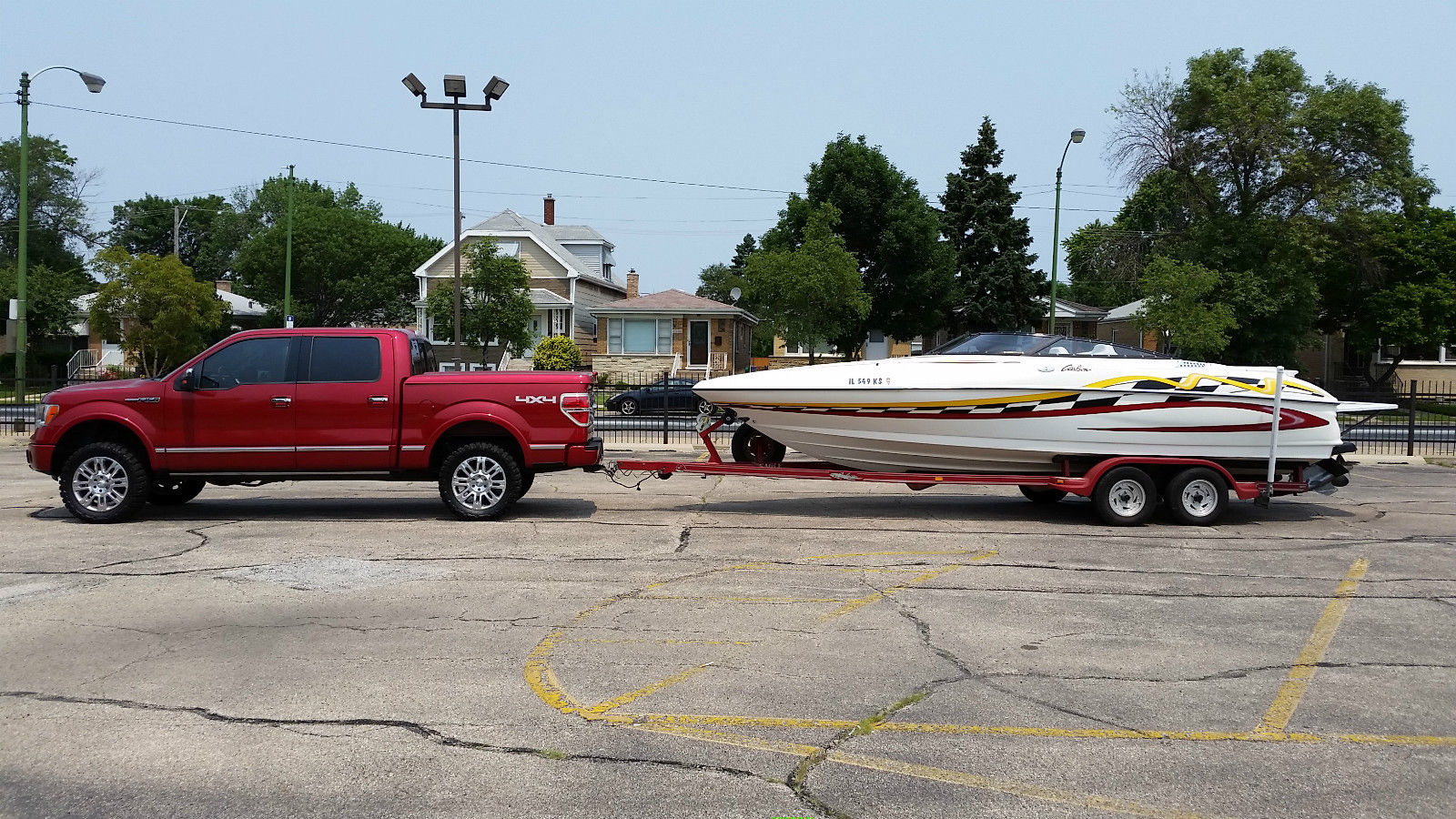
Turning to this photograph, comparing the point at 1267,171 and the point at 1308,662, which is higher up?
the point at 1267,171

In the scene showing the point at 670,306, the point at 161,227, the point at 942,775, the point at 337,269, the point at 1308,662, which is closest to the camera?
the point at 942,775

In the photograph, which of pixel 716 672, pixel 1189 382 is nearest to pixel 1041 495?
pixel 1189 382

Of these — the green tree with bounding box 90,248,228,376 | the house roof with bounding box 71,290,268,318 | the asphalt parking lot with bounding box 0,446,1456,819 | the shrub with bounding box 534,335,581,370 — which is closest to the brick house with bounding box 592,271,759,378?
the shrub with bounding box 534,335,581,370

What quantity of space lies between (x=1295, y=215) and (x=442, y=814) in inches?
1691

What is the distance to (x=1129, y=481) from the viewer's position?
1195 cm

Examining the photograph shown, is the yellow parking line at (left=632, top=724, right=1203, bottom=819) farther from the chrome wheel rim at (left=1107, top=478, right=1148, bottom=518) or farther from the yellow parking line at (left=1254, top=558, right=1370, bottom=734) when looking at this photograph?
the chrome wheel rim at (left=1107, top=478, right=1148, bottom=518)

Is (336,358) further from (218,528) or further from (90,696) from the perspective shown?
(90,696)

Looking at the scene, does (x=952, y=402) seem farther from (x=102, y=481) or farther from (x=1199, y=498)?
(x=102, y=481)

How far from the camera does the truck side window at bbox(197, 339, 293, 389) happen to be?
1148cm

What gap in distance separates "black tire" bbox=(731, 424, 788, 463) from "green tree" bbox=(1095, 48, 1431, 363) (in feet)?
104

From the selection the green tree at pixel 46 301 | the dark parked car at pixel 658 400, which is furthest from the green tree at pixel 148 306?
the dark parked car at pixel 658 400

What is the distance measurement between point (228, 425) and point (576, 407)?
350cm

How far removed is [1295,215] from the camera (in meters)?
40.6

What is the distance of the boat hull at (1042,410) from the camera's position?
11875 millimetres
